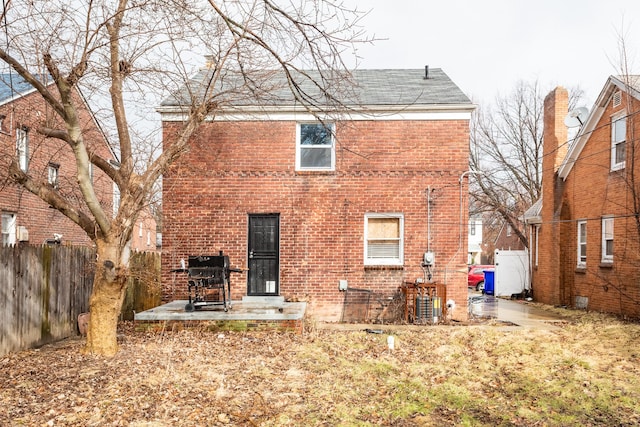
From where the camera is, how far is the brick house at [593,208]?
13.5m

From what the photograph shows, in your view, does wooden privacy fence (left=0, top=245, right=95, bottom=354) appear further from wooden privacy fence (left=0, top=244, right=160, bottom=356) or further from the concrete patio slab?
the concrete patio slab

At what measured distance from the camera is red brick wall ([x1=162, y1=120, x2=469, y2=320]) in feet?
40.6

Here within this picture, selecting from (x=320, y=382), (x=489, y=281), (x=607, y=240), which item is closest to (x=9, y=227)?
(x=320, y=382)

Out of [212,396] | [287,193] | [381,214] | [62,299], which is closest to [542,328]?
[381,214]

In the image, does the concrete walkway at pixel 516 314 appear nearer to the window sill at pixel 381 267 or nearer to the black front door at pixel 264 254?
the window sill at pixel 381 267

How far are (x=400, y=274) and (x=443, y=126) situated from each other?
149 inches

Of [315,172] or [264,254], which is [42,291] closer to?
[264,254]

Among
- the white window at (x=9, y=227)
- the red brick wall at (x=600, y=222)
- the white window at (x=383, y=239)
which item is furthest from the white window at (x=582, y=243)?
the white window at (x=9, y=227)

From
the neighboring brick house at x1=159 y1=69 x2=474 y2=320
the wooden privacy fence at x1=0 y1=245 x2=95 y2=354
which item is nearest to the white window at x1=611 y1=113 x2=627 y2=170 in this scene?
the neighboring brick house at x1=159 y1=69 x2=474 y2=320

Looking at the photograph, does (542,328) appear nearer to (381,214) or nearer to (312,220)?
(381,214)

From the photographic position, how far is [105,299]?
7.08 m

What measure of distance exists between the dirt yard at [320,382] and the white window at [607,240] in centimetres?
600

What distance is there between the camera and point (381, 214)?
1251 centimetres

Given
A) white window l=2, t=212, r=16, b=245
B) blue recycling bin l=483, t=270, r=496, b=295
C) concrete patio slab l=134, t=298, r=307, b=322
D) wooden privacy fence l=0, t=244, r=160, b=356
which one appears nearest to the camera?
wooden privacy fence l=0, t=244, r=160, b=356
